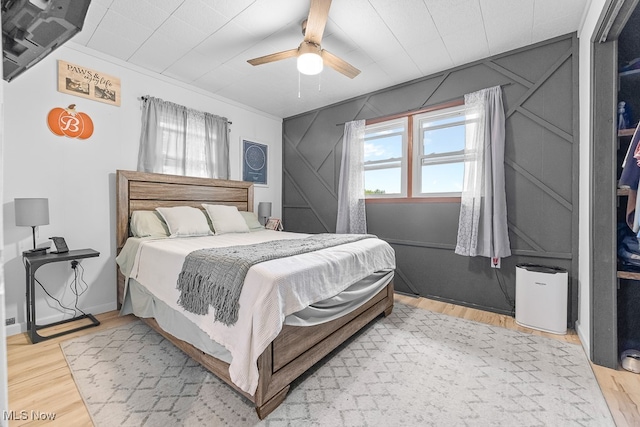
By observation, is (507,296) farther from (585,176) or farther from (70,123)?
(70,123)

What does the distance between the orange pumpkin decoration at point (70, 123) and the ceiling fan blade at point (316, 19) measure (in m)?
2.34

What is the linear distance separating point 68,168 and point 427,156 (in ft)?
12.5

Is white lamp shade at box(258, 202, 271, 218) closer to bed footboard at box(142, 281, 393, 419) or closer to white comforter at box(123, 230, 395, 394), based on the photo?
white comforter at box(123, 230, 395, 394)

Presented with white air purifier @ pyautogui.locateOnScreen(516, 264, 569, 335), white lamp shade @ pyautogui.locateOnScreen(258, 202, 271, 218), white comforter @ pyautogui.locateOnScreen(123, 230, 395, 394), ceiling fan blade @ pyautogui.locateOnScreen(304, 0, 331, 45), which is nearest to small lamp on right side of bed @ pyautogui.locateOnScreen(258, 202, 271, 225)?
white lamp shade @ pyautogui.locateOnScreen(258, 202, 271, 218)

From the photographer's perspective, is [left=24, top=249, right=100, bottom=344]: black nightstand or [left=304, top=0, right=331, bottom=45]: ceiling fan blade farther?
[left=24, top=249, right=100, bottom=344]: black nightstand

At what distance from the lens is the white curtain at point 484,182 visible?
2922 millimetres

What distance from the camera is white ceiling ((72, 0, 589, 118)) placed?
7.57ft

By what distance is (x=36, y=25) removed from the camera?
2.57 ft

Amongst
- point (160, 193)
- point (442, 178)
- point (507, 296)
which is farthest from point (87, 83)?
point (507, 296)

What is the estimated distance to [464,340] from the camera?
8.04 feet

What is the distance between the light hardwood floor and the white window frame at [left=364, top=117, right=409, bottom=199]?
6.91 ft

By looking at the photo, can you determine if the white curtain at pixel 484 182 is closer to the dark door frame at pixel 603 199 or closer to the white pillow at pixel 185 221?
the dark door frame at pixel 603 199

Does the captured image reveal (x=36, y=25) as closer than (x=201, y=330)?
Yes

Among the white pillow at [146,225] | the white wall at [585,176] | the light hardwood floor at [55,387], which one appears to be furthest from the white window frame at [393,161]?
the white pillow at [146,225]
